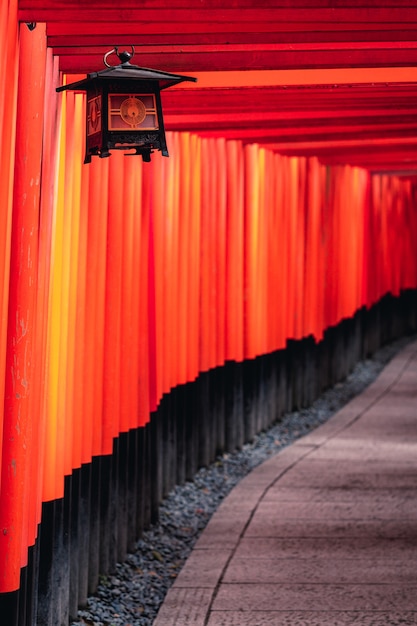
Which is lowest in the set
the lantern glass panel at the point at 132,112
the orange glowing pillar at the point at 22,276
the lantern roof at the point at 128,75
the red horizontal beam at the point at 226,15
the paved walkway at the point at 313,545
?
the paved walkway at the point at 313,545

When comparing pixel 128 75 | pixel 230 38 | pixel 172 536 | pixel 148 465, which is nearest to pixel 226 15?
pixel 230 38

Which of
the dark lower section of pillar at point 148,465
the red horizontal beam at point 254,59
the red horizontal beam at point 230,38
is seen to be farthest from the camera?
the dark lower section of pillar at point 148,465

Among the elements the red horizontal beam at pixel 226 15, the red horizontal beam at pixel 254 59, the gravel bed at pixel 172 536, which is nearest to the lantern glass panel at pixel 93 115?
the red horizontal beam at pixel 226 15

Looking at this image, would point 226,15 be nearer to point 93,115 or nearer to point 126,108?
point 126,108

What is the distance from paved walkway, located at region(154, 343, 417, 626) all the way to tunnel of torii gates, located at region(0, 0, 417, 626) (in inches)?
25.5

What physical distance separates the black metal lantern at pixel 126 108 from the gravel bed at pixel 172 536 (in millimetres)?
2971

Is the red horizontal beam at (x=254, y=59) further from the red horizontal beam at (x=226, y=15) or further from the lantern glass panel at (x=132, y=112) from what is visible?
the lantern glass panel at (x=132, y=112)

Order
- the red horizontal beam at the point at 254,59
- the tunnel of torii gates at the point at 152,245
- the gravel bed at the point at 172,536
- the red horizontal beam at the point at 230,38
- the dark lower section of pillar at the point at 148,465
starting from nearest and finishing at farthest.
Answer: the tunnel of torii gates at the point at 152,245, the red horizontal beam at the point at 230,38, the red horizontal beam at the point at 254,59, the dark lower section of pillar at the point at 148,465, the gravel bed at the point at 172,536

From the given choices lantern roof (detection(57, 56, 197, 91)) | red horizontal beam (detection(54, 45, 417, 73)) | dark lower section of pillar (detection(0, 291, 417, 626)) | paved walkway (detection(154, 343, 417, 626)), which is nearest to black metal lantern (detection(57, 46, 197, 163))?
lantern roof (detection(57, 56, 197, 91))

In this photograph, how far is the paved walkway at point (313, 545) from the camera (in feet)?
23.2

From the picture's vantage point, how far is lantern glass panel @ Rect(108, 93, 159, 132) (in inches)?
206

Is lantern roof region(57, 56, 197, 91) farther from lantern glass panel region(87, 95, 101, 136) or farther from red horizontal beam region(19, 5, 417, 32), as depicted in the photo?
red horizontal beam region(19, 5, 417, 32)

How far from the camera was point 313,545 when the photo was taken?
8.59 metres

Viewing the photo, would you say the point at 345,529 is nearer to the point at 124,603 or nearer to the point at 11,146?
the point at 124,603
